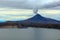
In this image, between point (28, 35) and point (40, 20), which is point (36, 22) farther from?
point (28, 35)

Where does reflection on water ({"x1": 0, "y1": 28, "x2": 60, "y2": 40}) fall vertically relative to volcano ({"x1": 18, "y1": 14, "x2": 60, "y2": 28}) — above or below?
below

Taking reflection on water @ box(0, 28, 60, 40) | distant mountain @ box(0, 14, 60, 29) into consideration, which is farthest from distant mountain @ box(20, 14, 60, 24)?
reflection on water @ box(0, 28, 60, 40)

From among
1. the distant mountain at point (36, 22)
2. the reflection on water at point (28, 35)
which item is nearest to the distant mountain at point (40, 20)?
the distant mountain at point (36, 22)

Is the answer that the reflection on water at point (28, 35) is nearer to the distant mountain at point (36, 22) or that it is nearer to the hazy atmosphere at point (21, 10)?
the distant mountain at point (36, 22)

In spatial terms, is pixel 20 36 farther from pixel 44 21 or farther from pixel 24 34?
pixel 44 21

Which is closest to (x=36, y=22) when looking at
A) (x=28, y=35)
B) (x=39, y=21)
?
(x=39, y=21)

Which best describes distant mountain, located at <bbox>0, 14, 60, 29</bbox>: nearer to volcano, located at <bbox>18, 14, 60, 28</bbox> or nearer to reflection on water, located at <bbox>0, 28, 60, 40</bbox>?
volcano, located at <bbox>18, 14, 60, 28</bbox>

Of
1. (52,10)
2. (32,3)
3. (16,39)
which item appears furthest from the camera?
(16,39)

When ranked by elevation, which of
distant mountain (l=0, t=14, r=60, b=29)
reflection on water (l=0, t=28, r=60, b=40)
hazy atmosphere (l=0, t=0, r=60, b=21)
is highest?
hazy atmosphere (l=0, t=0, r=60, b=21)

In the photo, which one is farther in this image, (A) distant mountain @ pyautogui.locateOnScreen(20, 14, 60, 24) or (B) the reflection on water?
(B) the reflection on water

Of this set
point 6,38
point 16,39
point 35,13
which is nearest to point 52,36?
point 16,39

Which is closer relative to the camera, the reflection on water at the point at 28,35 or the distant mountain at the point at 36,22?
the distant mountain at the point at 36,22
